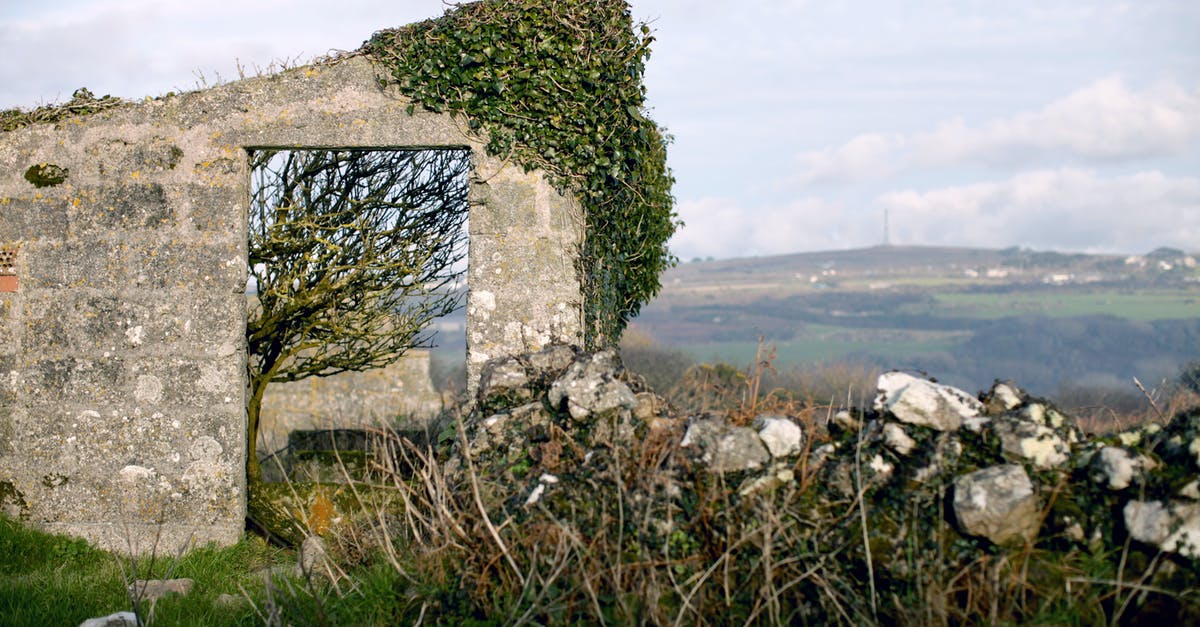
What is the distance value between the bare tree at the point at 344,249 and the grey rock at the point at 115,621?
99.4 inches

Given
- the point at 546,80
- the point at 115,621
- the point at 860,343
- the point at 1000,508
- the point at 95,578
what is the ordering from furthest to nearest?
the point at 860,343, the point at 546,80, the point at 95,578, the point at 115,621, the point at 1000,508

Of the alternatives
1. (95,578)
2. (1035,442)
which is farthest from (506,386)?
(95,578)

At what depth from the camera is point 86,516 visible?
6094mm

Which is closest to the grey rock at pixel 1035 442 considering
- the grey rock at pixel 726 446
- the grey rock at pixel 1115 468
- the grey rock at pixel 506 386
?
the grey rock at pixel 1115 468

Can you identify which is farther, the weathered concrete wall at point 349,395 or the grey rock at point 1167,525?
the weathered concrete wall at point 349,395

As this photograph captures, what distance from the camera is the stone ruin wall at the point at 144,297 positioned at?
6.00 meters

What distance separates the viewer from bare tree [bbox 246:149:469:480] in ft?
22.2

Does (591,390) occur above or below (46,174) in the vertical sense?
below

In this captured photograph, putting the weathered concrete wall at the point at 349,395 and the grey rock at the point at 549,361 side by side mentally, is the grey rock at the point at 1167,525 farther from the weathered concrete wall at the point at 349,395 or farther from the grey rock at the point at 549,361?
Answer: the weathered concrete wall at the point at 349,395

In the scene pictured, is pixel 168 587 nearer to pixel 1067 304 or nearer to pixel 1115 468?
pixel 1115 468

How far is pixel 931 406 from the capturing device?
3934 mm

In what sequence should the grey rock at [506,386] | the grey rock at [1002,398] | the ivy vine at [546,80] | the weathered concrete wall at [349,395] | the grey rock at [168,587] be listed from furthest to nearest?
the weathered concrete wall at [349,395]
the ivy vine at [546,80]
the grey rock at [506,386]
the grey rock at [168,587]
the grey rock at [1002,398]

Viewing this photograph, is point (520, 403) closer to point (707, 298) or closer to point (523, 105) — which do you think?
point (523, 105)

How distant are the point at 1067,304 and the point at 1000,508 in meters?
64.0
